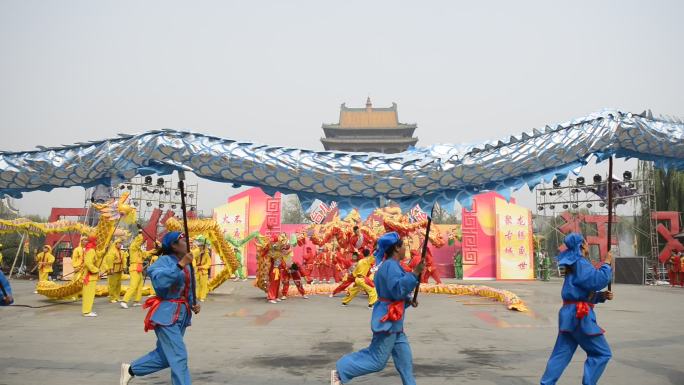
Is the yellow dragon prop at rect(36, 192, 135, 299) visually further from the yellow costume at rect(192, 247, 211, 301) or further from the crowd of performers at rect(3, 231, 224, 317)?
the yellow costume at rect(192, 247, 211, 301)

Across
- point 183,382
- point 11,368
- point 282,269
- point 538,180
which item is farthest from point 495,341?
point 282,269

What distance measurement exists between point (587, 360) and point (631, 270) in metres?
17.7

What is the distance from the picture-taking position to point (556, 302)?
1195cm

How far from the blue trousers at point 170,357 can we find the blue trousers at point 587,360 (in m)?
2.68

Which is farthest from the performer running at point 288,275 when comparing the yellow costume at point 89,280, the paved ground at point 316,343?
the yellow costume at point 89,280

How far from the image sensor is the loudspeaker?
1911 cm

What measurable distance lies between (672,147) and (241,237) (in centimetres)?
1800

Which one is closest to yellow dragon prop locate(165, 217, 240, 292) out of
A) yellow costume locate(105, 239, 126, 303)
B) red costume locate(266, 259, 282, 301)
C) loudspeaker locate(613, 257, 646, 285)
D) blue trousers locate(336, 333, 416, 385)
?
red costume locate(266, 259, 282, 301)

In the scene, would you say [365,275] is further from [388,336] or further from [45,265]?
[45,265]

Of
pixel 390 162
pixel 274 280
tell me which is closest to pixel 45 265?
pixel 274 280

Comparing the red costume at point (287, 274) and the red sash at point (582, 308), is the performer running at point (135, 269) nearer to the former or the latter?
the red costume at point (287, 274)

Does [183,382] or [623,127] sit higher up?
[623,127]

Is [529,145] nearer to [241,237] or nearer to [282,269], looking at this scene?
[282,269]

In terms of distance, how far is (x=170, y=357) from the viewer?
12.3 ft
